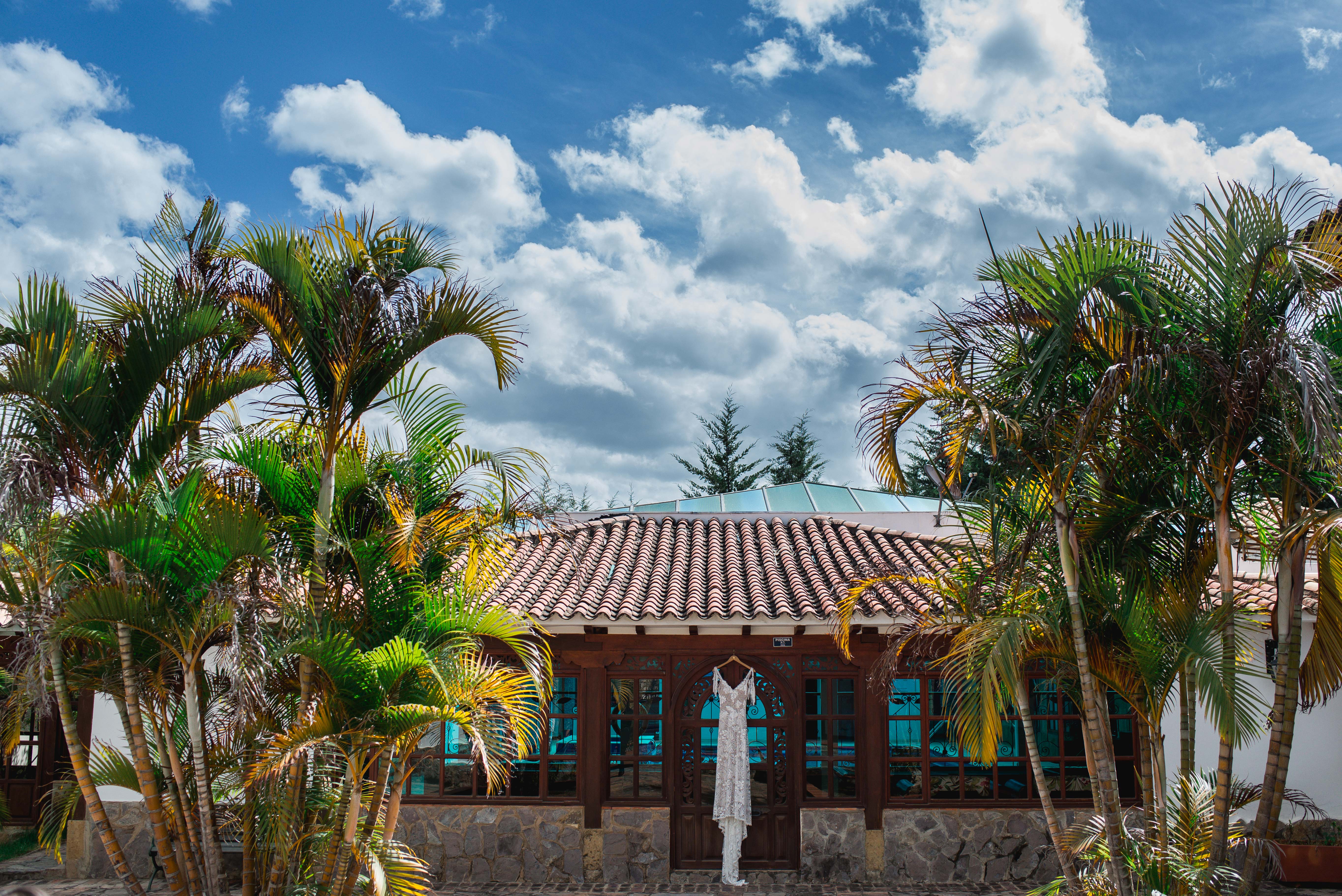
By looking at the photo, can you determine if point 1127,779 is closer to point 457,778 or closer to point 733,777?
point 733,777

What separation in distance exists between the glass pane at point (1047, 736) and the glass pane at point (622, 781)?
4.41 meters

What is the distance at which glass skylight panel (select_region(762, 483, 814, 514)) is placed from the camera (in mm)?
14992

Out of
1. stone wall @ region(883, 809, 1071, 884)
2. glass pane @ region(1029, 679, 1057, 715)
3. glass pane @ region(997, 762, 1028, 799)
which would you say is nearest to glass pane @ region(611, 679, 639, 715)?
stone wall @ region(883, 809, 1071, 884)

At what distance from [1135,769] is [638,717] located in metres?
5.12

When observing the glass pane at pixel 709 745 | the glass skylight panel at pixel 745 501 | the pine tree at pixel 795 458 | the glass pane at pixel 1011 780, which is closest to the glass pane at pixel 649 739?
the glass pane at pixel 709 745

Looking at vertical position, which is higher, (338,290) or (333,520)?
(338,290)

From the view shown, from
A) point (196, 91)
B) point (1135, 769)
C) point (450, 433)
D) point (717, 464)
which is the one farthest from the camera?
point (717, 464)

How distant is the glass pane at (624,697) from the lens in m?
9.55

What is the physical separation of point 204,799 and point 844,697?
21.0ft

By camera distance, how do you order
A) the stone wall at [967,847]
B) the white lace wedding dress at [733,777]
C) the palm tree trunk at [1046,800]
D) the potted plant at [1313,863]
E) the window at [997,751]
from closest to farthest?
1. the palm tree trunk at [1046,800]
2. the potted plant at [1313,863]
3. the white lace wedding dress at [733,777]
4. the stone wall at [967,847]
5. the window at [997,751]

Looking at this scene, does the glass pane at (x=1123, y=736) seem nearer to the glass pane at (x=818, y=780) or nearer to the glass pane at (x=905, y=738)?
the glass pane at (x=905, y=738)

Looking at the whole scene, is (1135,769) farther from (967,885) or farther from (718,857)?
(718,857)

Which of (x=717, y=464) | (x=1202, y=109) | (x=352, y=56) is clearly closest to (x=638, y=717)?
(x=352, y=56)

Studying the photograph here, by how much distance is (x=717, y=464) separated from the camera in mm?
34719
